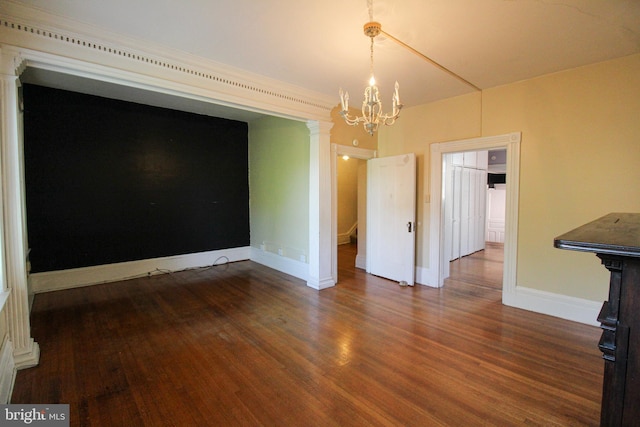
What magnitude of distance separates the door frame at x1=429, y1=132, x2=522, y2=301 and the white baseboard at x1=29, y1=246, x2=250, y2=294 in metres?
3.89

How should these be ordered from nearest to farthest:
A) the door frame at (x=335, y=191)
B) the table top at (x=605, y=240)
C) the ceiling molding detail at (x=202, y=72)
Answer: the table top at (x=605, y=240) < the ceiling molding detail at (x=202, y=72) < the door frame at (x=335, y=191)

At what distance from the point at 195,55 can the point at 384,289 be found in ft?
12.8

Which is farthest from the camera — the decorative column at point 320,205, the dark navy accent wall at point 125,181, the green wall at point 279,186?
the green wall at point 279,186

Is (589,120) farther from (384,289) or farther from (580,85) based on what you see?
(384,289)

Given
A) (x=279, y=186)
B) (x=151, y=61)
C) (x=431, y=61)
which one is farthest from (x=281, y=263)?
(x=431, y=61)

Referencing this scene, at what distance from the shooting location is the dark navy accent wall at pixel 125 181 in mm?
4230

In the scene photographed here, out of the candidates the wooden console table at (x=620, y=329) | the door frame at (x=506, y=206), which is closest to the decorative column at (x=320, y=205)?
the door frame at (x=506, y=206)

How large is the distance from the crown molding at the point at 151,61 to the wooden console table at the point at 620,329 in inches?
136

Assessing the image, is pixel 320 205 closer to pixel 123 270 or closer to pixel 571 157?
pixel 571 157

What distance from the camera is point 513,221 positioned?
376 centimetres

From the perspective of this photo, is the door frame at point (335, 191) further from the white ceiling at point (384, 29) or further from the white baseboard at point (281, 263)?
the white ceiling at point (384, 29)

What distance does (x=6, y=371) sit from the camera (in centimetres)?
212

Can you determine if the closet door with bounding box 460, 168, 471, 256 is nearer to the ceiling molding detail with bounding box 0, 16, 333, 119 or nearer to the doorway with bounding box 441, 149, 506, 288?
the doorway with bounding box 441, 149, 506, 288

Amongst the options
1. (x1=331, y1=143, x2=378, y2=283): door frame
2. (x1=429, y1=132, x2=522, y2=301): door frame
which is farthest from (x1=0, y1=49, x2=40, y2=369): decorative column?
(x1=429, y1=132, x2=522, y2=301): door frame
